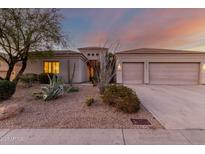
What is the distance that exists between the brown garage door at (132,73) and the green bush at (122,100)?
390 inches

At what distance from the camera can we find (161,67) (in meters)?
16.4

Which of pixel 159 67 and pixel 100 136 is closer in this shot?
pixel 100 136

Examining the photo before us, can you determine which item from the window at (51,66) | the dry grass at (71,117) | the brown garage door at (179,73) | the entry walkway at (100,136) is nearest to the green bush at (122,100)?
the dry grass at (71,117)

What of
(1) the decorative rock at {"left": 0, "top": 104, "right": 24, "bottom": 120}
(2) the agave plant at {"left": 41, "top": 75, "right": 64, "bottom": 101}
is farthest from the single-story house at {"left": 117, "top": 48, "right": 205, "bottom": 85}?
(1) the decorative rock at {"left": 0, "top": 104, "right": 24, "bottom": 120}

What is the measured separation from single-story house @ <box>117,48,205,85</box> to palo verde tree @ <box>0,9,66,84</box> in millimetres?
7140

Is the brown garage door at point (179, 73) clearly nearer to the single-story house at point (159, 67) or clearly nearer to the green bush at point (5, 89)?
the single-story house at point (159, 67)

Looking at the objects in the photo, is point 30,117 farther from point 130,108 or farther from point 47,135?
point 130,108

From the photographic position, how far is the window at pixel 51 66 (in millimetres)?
16953

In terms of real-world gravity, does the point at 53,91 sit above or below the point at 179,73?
below

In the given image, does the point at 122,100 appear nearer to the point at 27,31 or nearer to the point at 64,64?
the point at 27,31

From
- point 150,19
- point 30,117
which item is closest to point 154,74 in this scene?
point 150,19

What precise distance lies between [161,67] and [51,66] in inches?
461

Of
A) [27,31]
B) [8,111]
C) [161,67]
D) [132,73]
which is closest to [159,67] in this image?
[161,67]

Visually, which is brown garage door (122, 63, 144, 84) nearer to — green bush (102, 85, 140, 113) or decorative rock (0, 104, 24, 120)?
green bush (102, 85, 140, 113)
